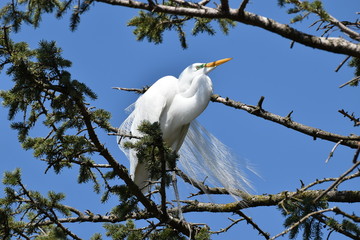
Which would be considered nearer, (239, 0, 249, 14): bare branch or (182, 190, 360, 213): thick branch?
(239, 0, 249, 14): bare branch

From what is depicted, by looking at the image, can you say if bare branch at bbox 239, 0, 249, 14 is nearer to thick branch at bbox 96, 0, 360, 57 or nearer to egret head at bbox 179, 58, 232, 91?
thick branch at bbox 96, 0, 360, 57

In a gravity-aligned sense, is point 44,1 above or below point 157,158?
above

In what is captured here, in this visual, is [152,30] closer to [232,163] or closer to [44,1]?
[44,1]

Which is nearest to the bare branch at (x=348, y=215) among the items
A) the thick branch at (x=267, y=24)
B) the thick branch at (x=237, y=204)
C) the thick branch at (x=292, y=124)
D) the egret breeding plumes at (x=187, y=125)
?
the thick branch at (x=237, y=204)

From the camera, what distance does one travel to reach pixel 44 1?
13.0 ft

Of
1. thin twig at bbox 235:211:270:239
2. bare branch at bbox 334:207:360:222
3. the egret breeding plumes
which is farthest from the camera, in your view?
the egret breeding plumes

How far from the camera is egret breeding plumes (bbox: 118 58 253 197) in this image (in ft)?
20.1

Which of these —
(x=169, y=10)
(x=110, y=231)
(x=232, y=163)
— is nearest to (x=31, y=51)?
(x=169, y=10)

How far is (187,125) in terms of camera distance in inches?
254

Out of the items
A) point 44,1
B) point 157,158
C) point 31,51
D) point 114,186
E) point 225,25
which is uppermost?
point 225,25

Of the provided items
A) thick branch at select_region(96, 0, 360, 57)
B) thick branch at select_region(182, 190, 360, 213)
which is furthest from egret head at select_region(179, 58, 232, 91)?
thick branch at select_region(96, 0, 360, 57)

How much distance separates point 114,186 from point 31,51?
4.20 ft

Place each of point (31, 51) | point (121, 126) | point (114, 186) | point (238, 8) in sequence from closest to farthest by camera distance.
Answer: point (238, 8) < point (31, 51) < point (114, 186) < point (121, 126)

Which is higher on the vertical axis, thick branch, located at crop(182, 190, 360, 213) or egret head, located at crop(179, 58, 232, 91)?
egret head, located at crop(179, 58, 232, 91)
